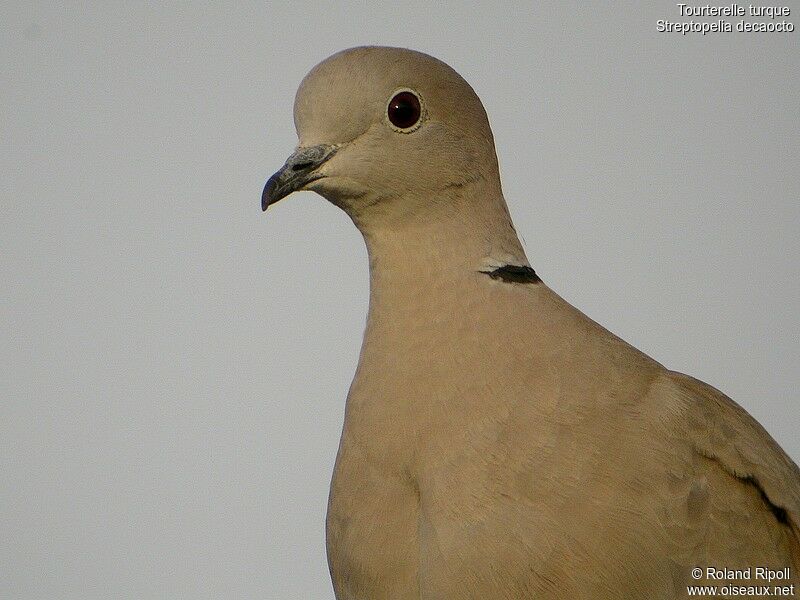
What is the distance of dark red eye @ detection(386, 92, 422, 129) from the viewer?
217cm

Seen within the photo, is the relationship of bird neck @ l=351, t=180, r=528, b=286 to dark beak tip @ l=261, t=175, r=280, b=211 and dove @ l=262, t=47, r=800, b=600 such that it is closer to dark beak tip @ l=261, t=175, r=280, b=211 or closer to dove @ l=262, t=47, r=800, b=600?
dove @ l=262, t=47, r=800, b=600

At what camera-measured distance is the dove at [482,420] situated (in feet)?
→ 6.26

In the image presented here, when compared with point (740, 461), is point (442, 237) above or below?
above

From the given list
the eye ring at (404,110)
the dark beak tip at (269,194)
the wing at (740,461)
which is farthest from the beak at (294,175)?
the wing at (740,461)

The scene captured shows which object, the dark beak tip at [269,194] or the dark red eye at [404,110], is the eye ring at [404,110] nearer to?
the dark red eye at [404,110]

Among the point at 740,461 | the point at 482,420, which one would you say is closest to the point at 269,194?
the point at 482,420

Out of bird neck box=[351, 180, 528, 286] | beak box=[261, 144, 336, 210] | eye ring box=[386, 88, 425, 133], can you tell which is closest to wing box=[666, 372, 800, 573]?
bird neck box=[351, 180, 528, 286]

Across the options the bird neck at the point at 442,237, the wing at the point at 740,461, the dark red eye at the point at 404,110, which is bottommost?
the wing at the point at 740,461

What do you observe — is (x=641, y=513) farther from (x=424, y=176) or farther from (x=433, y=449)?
(x=424, y=176)

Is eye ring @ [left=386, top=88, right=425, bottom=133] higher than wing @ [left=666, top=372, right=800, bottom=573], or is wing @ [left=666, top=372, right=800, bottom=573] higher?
eye ring @ [left=386, top=88, right=425, bottom=133]

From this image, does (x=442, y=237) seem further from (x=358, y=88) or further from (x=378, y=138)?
(x=358, y=88)

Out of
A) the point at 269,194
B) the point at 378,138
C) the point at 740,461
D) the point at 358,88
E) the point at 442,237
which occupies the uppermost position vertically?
the point at 358,88

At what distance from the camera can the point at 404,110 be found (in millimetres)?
2184

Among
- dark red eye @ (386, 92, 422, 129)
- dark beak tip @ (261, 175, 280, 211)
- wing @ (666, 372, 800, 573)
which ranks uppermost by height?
dark red eye @ (386, 92, 422, 129)
